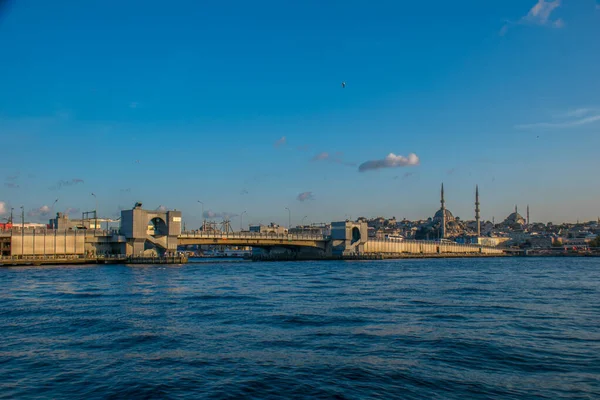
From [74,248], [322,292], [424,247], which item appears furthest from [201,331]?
[424,247]

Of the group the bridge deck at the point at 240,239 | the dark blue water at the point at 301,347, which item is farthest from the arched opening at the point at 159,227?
the dark blue water at the point at 301,347

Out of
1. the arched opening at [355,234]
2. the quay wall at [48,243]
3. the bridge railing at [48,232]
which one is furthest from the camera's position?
the arched opening at [355,234]

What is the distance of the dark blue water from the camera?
15.4 meters

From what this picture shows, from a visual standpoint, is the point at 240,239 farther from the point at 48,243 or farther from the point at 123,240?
the point at 48,243

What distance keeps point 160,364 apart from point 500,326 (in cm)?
1495

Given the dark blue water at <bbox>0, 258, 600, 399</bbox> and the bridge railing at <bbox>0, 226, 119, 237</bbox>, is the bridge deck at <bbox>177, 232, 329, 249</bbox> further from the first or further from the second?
the dark blue water at <bbox>0, 258, 600, 399</bbox>

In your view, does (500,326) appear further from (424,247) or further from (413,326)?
(424,247)

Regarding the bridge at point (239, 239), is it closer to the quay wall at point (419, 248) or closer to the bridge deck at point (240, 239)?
the bridge deck at point (240, 239)

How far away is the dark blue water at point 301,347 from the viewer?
1539cm

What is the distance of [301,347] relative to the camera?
20312 mm

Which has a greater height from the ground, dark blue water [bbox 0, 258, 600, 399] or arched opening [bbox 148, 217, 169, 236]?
arched opening [bbox 148, 217, 169, 236]

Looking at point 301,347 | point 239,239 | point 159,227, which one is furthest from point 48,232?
point 301,347

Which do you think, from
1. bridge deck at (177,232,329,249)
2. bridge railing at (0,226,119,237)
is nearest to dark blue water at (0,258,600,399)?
bridge railing at (0,226,119,237)

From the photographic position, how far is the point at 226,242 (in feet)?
328
